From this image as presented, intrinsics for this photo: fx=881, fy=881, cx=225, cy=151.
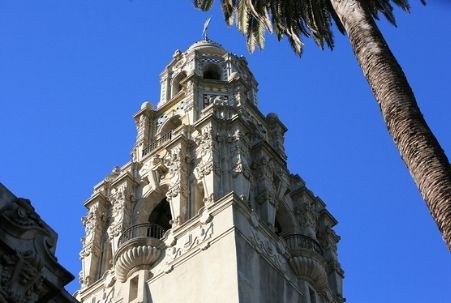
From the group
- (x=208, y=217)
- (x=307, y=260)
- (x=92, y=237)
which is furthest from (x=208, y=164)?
(x=92, y=237)

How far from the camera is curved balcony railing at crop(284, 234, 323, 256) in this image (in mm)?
35750

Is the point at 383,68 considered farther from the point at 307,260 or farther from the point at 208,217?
the point at 307,260

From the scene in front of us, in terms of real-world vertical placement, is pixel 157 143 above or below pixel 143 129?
below

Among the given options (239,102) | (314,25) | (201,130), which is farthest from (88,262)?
(314,25)

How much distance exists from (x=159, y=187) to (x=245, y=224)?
680 cm

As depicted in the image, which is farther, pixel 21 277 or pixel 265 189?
pixel 265 189

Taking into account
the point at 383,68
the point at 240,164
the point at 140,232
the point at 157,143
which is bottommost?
the point at 383,68

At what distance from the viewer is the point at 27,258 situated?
15.0 meters

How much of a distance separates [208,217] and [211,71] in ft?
53.4

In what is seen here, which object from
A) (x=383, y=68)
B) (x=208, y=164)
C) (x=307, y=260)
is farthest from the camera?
(x=208, y=164)

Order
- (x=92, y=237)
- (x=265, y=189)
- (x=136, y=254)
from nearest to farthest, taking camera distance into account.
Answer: (x=136, y=254), (x=265, y=189), (x=92, y=237)

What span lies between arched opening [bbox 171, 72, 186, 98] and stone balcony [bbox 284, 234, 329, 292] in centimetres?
1339

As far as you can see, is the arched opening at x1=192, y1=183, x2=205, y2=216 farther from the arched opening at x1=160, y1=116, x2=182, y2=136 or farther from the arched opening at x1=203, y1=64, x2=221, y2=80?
the arched opening at x1=203, y1=64, x2=221, y2=80

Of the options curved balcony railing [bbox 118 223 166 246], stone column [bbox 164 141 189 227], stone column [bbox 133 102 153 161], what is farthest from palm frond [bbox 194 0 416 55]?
stone column [bbox 133 102 153 161]
